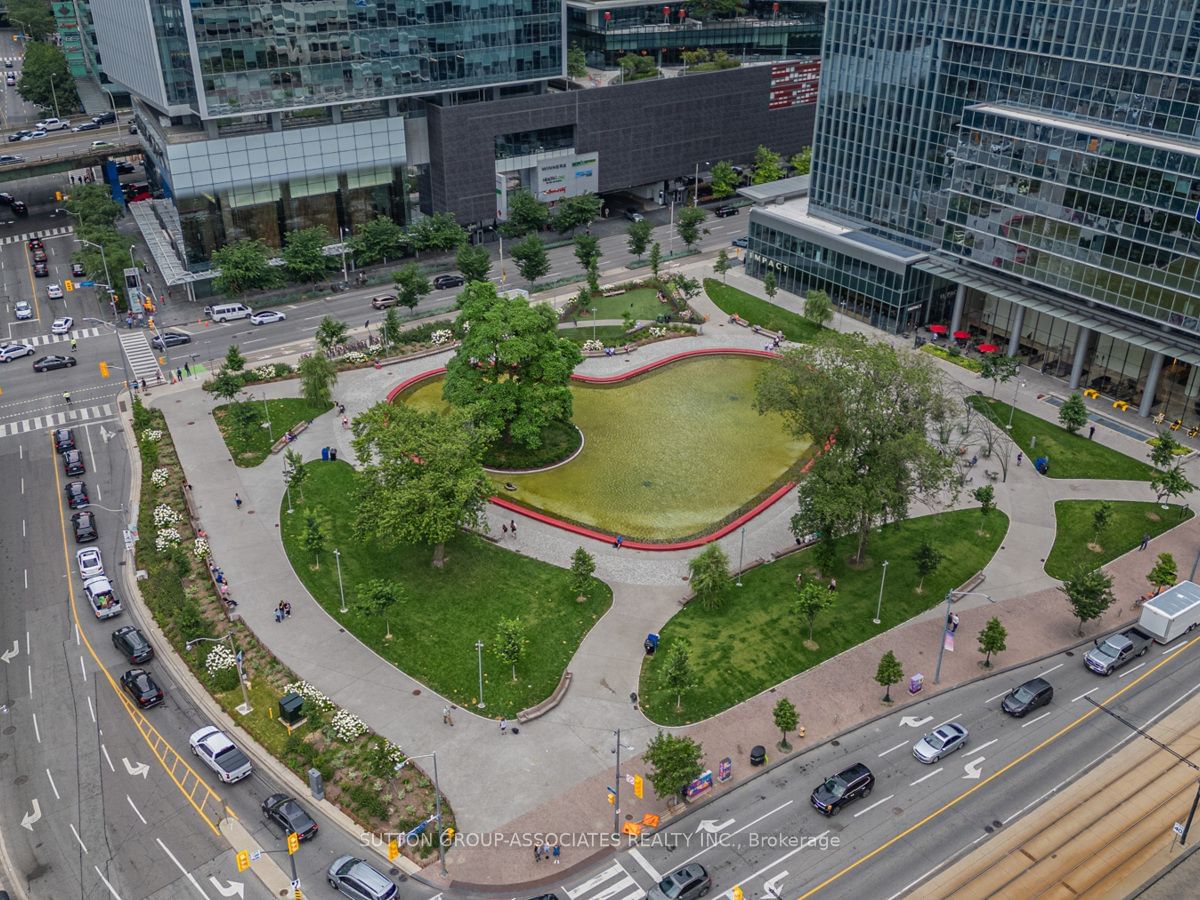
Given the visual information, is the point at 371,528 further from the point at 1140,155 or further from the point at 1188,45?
the point at 1188,45

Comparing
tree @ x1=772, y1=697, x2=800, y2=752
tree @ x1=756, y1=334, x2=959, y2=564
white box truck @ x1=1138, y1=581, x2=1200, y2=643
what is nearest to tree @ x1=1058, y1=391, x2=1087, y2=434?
white box truck @ x1=1138, y1=581, x2=1200, y2=643

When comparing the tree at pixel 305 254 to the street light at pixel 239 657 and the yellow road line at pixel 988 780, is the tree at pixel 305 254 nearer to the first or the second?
the street light at pixel 239 657

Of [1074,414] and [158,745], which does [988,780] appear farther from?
[158,745]

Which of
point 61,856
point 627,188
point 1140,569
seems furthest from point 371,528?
point 627,188

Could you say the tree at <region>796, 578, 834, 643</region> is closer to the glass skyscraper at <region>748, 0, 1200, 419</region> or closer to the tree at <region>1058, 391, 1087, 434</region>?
the tree at <region>1058, 391, 1087, 434</region>

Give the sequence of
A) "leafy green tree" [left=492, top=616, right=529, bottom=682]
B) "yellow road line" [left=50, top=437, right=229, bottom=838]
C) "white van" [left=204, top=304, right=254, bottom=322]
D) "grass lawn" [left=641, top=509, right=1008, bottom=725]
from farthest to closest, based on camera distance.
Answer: "white van" [left=204, top=304, right=254, bottom=322] → "grass lawn" [left=641, top=509, right=1008, bottom=725] → "leafy green tree" [left=492, top=616, right=529, bottom=682] → "yellow road line" [left=50, top=437, right=229, bottom=838]

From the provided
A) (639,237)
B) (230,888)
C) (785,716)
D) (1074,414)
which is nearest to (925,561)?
(785,716)
